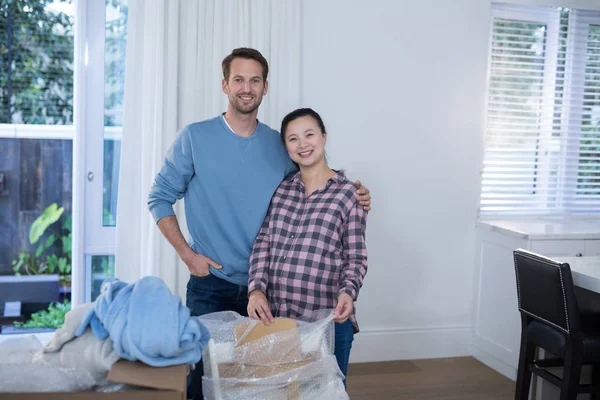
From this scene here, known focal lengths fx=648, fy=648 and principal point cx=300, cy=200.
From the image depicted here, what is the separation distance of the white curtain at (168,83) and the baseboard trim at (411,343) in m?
1.12

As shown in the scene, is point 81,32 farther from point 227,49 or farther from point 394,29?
point 394,29

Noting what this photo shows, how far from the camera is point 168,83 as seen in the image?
327cm

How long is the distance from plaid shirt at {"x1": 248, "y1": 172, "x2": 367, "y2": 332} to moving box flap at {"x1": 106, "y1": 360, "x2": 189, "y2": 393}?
87 centimetres

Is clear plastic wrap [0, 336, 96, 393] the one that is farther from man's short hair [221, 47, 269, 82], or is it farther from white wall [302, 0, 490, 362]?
white wall [302, 0, 490, 362]

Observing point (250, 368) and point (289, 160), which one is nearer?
point (250, 368)

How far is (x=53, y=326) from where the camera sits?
4.09 meters

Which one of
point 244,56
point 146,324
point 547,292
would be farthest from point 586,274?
point 146,324

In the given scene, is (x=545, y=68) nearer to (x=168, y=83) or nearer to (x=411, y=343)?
(x=411, y=343)

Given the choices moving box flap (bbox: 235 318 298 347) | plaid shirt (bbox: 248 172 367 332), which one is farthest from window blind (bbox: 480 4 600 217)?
moving box flap (bbox: 235 318 298 347)

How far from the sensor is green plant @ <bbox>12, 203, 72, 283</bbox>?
4230mm

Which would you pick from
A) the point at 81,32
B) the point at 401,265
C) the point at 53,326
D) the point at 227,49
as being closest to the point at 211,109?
the point at 227,49

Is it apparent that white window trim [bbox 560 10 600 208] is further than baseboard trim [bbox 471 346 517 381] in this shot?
Yes

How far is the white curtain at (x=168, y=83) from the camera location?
10.7ft

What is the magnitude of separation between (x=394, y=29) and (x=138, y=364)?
2.94 metres
